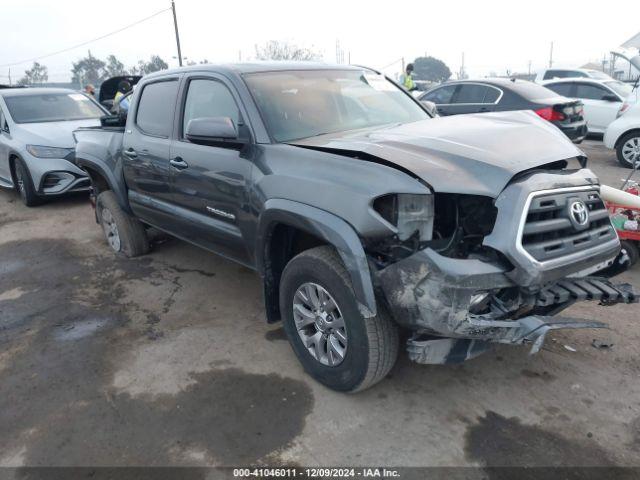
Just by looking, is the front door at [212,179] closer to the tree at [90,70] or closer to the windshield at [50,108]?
the windshield at [50,108]

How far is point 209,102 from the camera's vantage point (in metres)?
3.87

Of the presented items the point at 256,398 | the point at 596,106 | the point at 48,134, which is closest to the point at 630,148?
the point at 596,106

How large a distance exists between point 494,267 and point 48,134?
24.3ft

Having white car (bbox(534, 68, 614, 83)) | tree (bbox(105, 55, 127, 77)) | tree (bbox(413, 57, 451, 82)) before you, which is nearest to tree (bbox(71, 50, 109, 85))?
tree (bbox(105, 55, 127, 77))

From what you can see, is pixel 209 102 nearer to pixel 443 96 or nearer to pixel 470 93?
pixel 470 93

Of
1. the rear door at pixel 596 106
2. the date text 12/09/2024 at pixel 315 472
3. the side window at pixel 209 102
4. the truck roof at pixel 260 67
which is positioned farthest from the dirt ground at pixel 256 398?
the rear door at pixel 596 106

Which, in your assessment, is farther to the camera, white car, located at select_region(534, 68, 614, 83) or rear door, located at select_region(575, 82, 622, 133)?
white car, located at select_region(534, 68, 614, 83)

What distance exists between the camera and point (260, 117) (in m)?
3.38

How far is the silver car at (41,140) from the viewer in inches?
297

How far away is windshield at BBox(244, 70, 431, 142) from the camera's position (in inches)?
136

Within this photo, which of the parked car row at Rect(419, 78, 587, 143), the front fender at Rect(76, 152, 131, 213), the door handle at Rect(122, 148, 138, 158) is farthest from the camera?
the parked car row at Rect(419, 78, 587, 143)

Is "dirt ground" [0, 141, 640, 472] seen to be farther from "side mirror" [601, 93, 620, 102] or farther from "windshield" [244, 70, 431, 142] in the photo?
"side mirror" [601, 93, 620, 102]

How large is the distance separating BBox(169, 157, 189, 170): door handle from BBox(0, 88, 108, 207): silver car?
4.31 metres

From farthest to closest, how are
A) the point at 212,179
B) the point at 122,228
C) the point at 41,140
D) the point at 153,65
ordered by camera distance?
the point at 153,65 → the point at 41,140 → the point at 122,228 → the point at 212,179
